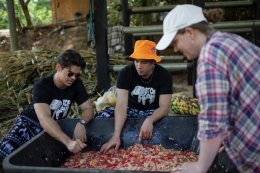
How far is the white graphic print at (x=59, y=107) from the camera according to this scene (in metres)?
3.59

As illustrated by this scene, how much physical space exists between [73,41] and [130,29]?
6.08 metres

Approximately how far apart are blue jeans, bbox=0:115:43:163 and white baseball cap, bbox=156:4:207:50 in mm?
2034

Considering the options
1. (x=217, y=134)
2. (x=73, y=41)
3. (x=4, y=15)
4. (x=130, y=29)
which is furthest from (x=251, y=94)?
(x=4, y=15)

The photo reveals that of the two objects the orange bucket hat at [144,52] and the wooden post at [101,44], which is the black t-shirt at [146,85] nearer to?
the orange bucket hat at [144,52]

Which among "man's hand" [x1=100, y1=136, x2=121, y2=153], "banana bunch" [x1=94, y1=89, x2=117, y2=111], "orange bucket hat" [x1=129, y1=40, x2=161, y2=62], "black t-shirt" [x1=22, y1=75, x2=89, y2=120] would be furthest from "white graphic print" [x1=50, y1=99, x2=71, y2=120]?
"banana bunch" [x1=94, y1=89, x2=117, y2=111]

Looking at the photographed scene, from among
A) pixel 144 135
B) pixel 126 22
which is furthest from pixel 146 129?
pixel 126 22

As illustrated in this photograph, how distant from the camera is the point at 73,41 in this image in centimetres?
1091

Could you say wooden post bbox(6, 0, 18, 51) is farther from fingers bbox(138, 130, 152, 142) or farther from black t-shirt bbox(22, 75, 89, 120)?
fingers bbox(138, 130, 152, 142)

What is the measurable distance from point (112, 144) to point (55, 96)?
2.19ft

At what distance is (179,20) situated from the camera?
1.94 metres

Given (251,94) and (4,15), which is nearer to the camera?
(251,94)

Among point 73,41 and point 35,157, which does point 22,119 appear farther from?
point 73,41

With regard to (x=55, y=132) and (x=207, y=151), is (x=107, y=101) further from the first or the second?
(x=207, y=151)

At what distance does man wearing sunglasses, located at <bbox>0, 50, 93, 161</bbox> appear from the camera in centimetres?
322
